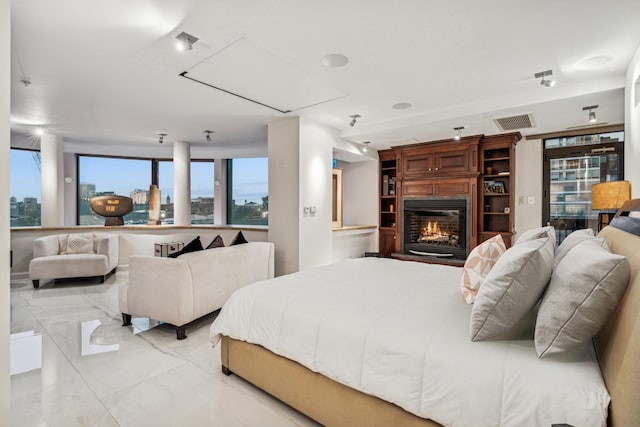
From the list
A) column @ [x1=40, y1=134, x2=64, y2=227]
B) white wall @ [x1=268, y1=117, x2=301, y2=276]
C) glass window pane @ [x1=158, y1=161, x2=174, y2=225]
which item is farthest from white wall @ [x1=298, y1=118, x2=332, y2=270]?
glass window pane @ [x1=158, y1=161, x2=174, y2=225]

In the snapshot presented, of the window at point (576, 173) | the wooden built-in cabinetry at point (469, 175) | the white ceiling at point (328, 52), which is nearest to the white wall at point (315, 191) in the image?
the white ceiling at point (328, 52)

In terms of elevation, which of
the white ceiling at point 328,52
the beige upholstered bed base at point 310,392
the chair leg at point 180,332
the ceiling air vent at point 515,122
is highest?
the white ceiling at point 328,52

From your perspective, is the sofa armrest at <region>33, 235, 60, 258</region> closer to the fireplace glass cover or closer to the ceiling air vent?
the fireplace glass cover

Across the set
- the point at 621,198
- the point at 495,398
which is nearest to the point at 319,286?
the point at 495,398

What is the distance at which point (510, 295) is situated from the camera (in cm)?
122

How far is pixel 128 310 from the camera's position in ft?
9.84

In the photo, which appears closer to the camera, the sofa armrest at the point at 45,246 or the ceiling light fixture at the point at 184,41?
the ceiling light fixture at the point at 184,41

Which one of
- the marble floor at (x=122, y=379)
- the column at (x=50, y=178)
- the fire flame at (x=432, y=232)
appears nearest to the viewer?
the marble floor at (x=122, y=379)

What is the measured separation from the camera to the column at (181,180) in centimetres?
628

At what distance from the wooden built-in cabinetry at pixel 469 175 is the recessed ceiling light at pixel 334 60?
3.13m

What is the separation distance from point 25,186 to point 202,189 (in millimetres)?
3604

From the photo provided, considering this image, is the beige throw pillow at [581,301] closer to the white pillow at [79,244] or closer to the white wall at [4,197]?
the white wall at [4,197]

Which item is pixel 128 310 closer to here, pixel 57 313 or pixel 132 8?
pixel 57 313

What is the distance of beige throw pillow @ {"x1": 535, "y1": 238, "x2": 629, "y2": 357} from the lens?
1.01 m
